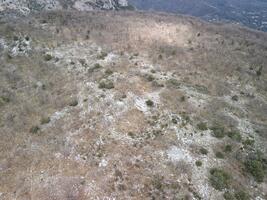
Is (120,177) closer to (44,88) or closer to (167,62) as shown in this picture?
(44,88)

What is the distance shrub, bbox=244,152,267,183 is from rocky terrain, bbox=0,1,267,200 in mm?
93

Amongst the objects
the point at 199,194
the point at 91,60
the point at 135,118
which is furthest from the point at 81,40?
the point at 199,194

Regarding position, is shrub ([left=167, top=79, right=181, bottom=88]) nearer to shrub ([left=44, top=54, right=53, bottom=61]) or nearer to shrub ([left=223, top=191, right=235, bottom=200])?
shrub ([left=223, top=191, right=235, bottom=200])

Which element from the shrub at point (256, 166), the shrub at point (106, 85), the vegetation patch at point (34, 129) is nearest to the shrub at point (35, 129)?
the vegetation patch at point (34, 129)

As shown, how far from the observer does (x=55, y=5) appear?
4281 inches

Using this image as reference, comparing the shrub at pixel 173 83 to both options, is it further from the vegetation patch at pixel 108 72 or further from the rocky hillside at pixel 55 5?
the rocky hillside at pixel 55 5

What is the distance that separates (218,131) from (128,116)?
929cm

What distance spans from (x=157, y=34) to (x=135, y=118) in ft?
89.7


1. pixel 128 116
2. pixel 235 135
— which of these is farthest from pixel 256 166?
pixel 128 116

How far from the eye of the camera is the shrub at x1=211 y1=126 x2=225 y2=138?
3397 cm

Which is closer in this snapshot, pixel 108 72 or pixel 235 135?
pixel 235 135

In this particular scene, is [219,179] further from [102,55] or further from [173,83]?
[102,55]

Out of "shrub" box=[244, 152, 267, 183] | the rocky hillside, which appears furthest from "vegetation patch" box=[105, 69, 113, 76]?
the rocky hillside

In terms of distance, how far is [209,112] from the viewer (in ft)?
123
